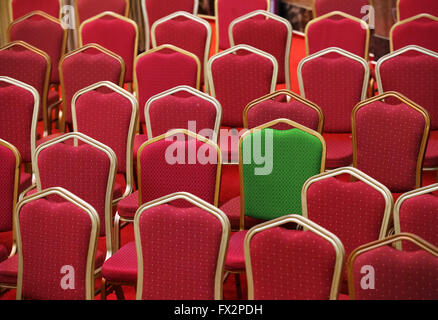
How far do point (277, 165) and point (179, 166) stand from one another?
1.65ft

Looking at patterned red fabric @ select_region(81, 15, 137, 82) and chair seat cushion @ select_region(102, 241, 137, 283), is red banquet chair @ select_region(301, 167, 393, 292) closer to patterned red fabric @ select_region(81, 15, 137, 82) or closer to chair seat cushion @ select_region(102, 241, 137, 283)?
chair seat cushion @ select_region(102, 241, 137, 283)

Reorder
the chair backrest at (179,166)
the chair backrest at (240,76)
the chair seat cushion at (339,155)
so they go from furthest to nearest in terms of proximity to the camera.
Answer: the chair backrest at (240,76)
the chair seat cushion at (339,155)
the chair backrest at (179,166)

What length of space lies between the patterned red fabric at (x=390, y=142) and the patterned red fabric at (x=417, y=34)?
1722mm

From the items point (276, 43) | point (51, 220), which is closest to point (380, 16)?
point (276, 43)

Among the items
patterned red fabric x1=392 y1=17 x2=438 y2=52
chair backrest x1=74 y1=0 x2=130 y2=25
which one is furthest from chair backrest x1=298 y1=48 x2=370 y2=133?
chair backrest x1=74 y1=0 x2=130 y2=25

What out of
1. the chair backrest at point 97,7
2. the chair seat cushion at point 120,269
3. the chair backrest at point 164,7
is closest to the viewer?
the chair seat cushion at point 120,269

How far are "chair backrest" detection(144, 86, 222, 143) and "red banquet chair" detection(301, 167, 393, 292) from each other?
1096 millimetres

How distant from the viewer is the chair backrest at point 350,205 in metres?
3.07

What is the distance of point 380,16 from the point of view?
7344mm

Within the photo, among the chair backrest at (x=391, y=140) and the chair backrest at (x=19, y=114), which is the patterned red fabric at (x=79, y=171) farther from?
the chair backrest at (x=391, y=140)

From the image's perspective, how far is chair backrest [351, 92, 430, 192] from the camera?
152 inches

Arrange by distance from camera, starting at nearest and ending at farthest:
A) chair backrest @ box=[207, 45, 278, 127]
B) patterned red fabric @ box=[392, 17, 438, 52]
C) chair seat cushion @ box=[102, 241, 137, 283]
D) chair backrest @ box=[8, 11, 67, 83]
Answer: chair seat cushion @ box=[102, 241, 137, 283], chair backrest @ box=[207, 45, 278, 127], patterned red fabric @ box=[392, 17, 438, 52], chair backrest @ box=[8, 11, 67, 83]

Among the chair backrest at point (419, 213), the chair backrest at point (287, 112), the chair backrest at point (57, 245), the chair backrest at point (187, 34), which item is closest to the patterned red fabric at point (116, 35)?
the chair backrest at point (187, 34)
